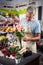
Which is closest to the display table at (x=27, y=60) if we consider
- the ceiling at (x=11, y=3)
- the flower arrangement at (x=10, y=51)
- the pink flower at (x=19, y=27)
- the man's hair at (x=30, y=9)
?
the flower arrangement at (x=10, y=51)

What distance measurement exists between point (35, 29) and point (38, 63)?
0.47m

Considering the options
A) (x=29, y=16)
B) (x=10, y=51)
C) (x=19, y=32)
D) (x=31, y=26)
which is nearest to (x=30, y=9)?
(x=29, y=16)

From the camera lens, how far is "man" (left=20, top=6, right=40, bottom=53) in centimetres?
253

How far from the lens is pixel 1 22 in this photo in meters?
2.61

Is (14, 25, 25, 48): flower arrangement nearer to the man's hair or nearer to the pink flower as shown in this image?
the pink flower

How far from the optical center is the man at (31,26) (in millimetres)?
2527

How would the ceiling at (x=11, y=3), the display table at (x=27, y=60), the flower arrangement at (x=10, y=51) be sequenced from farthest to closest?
the ceiling at (x=11, y=3), the flower arrangement at (x=10, y=51), the display table at (x=27, y=60)

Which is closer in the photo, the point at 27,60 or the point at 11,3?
the point at 27,60

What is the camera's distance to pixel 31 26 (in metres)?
2.56

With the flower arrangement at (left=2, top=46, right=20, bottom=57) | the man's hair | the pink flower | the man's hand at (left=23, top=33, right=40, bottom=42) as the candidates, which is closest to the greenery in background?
the man's hair

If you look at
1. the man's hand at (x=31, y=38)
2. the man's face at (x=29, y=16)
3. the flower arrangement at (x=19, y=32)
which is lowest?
the man's hand at (x=31, y=38)

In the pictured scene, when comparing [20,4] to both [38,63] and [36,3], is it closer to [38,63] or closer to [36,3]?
[36,3]

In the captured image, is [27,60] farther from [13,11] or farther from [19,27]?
[13,11]

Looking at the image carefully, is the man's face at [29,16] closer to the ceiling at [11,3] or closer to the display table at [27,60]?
the ceiling at [11,3]
